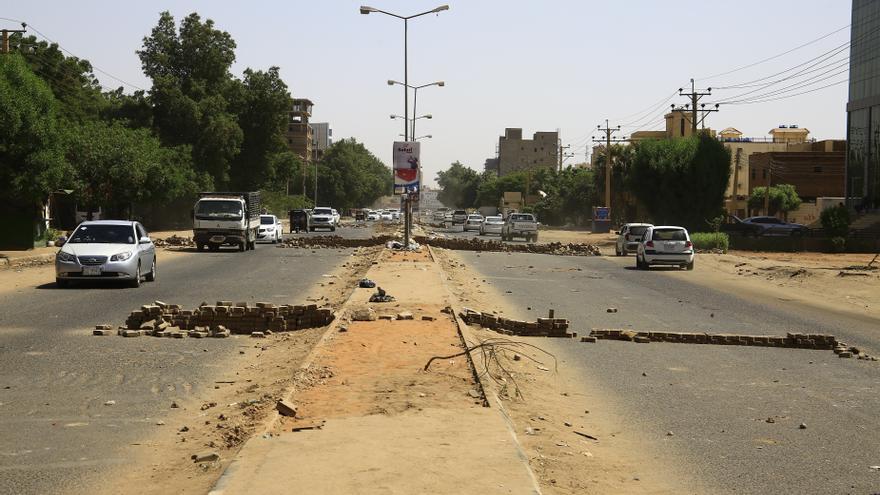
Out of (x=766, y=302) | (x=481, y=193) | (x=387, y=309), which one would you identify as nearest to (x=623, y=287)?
(x=766, y=302)

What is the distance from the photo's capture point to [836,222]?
2110 inches

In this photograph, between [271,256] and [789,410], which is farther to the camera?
[271,256]

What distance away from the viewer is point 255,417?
893 centimetres

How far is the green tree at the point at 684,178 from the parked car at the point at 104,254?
46.3 metres

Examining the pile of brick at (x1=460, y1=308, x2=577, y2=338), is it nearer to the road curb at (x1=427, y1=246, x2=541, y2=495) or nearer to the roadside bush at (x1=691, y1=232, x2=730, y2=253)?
the road curb at (x1=427, y1=246, x2=541, y2=495)

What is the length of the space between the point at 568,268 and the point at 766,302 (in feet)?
39.5

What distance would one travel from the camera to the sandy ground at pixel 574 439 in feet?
23.6

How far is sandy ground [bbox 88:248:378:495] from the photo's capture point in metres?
7.01

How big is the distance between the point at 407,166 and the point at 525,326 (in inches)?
962

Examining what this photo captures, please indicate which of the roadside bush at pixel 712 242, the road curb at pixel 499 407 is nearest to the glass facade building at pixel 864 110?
the roadside bush at pixel 712 242

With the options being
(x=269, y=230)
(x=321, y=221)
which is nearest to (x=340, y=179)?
(x=321, y=221)

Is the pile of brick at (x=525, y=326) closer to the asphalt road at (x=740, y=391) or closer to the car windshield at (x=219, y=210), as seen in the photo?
the asphalt road at (x=740, y=391)

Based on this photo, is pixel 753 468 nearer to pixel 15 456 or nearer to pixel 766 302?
pixel 15 456

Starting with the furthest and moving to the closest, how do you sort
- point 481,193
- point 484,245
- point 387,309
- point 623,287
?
point 481,193
point 484,245
point 623,287
point 387,309
